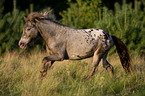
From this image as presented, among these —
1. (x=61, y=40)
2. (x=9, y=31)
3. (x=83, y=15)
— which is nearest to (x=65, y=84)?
(x=61, y=40)

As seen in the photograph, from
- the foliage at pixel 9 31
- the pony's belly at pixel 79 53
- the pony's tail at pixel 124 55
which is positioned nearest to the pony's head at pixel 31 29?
the pony's belly at pixel 79 53

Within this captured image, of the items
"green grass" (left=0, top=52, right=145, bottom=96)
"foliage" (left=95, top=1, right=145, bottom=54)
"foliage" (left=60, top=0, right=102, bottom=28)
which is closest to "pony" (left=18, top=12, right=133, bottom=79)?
"green grass" (left=0, top=52, right=145, bottom=96)

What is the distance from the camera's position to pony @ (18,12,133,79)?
16.2 feet

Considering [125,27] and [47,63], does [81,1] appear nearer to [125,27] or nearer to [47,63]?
[125,27]

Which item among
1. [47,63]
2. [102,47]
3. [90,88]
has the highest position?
[102,47]

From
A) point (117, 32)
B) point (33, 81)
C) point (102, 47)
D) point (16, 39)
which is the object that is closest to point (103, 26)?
point (117, 32)

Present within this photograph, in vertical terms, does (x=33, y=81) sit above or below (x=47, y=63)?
below

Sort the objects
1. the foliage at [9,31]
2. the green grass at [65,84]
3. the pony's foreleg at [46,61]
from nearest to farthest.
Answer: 1. the green grass at [65,84]
2. the pony's foreleg at [46,61]
3. the foliage at [9,31]

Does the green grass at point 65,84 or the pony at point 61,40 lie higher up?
the pony at point 61,40

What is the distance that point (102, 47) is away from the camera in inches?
204

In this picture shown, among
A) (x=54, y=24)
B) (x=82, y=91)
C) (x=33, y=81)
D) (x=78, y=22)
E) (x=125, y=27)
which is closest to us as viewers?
(x=82, y=91)

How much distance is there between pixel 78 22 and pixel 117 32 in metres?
2.32

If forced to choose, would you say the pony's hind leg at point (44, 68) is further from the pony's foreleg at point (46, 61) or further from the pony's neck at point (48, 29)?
the pony's neck at point (48, 29)

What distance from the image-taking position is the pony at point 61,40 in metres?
4.95
